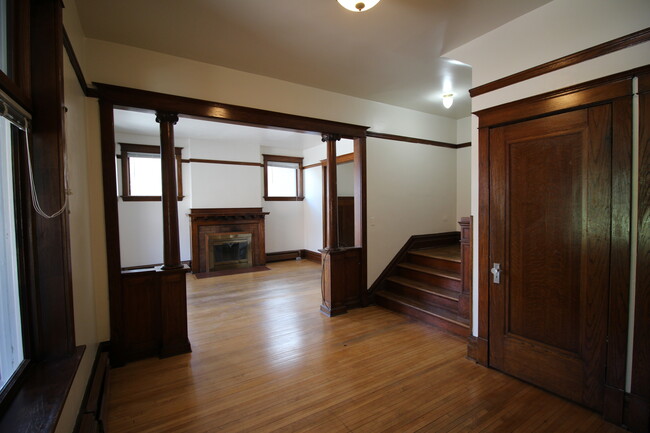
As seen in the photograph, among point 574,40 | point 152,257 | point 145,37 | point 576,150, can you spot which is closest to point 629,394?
point 576,150

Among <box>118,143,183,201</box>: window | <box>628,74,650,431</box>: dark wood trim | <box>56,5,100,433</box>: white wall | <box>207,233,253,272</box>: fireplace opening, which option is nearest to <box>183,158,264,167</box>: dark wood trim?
<box>118,143,183,201</box>: window

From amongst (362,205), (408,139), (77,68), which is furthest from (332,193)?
(77,68)

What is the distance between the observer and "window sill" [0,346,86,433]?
1034 millimetres

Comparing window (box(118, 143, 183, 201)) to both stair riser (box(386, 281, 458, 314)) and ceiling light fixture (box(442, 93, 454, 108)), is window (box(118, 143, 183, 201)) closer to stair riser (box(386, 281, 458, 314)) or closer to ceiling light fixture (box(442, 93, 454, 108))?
stair riser (box(386, 281, 458, 314))

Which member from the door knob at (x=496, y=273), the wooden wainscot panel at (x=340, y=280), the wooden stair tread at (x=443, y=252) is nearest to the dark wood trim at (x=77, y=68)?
the wooden wainscot panel at (x=340, y=280)

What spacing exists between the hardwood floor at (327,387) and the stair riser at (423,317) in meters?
0.10

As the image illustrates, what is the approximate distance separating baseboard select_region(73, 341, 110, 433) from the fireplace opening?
4029 mm

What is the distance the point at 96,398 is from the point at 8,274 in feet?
3.87

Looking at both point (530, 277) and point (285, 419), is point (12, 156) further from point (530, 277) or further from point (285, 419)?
point (530, 277)

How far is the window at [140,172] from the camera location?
239 inches

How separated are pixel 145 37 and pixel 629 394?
15.4 ft

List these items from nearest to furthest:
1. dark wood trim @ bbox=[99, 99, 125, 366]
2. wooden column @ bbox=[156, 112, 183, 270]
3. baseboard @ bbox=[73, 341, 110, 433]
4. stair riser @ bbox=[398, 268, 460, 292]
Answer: baseboard @ bbox=[73, 341, 110, 433], dark wood trim @ bbox=[99, 99, 125, 366], wooden column @ bbox=[156, 112, 183, 270], stair riser @ bbox=[398, 268, 460, 292]

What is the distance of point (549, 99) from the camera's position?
2266 mm

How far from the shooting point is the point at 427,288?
4012 millimetres
